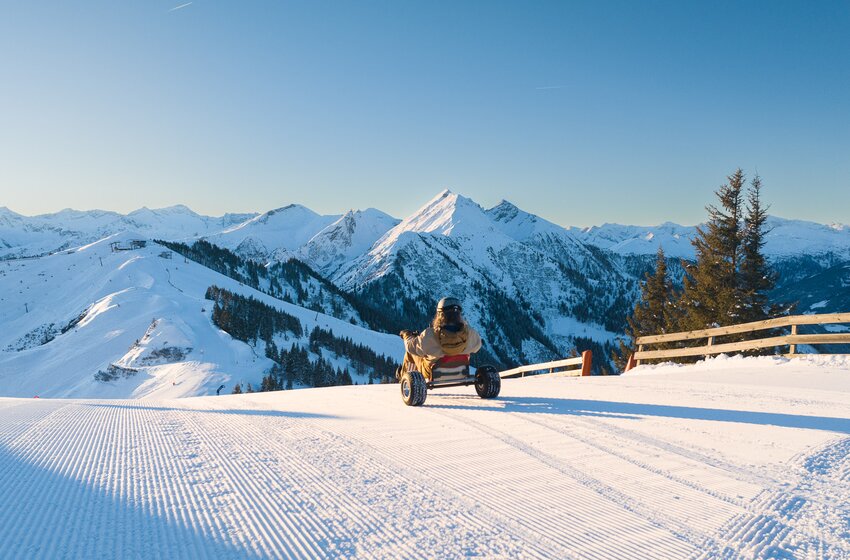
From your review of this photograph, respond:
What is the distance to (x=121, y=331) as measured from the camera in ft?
234

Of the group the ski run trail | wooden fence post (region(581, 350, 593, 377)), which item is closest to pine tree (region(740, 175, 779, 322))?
wooden fence post (region(581, 350, 593, 377))

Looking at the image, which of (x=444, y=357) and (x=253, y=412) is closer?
(x=253, y=412)

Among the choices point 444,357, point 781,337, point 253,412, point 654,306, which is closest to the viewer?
point 253,412

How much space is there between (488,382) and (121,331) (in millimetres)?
78067

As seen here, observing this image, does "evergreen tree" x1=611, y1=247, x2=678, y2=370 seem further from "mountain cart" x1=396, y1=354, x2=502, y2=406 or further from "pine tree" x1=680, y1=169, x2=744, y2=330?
"mountain cart" x1=396, y1=354, x2=502, y2=406

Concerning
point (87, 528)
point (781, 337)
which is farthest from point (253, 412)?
point (781, 337)

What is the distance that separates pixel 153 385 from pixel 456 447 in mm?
56075

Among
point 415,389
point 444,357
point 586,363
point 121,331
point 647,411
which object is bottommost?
point 121,331

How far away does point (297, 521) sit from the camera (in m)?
3.45

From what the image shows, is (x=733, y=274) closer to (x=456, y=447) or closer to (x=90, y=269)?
(x=456, y=447)

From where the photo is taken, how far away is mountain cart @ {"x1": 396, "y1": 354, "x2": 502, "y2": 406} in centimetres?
838

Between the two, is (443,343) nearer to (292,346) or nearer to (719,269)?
(719,269)

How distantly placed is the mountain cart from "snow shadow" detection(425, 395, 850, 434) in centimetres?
30

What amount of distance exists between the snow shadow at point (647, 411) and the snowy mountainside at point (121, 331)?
47.1 meters
